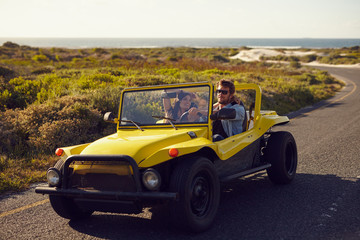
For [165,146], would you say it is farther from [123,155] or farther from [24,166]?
[24,166]

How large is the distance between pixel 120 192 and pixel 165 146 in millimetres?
825

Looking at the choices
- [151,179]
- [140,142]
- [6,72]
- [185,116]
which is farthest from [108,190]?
[6,72]

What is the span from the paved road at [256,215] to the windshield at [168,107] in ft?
3.81

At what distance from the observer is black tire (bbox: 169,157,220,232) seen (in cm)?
412

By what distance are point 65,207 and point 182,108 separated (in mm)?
1820

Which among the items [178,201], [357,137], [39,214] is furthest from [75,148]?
[357,137]

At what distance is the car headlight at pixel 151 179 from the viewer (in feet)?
13.3

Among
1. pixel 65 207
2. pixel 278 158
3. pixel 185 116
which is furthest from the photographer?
pixel 278 158

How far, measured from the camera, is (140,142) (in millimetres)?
4637

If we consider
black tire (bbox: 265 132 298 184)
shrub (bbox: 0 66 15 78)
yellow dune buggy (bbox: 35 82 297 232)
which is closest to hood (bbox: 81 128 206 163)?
yellow dune buggy (bbox: 35 82 297 232)

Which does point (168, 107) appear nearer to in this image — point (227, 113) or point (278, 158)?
point (227, 113)

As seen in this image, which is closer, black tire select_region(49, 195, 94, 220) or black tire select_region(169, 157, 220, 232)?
black tire select_region(169, 157, 220, 232)

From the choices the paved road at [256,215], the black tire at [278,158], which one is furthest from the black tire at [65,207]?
the black tire at [278,158]

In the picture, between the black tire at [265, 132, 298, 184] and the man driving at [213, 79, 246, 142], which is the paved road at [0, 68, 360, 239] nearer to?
the black tire at [265, 132, 298, 184]
